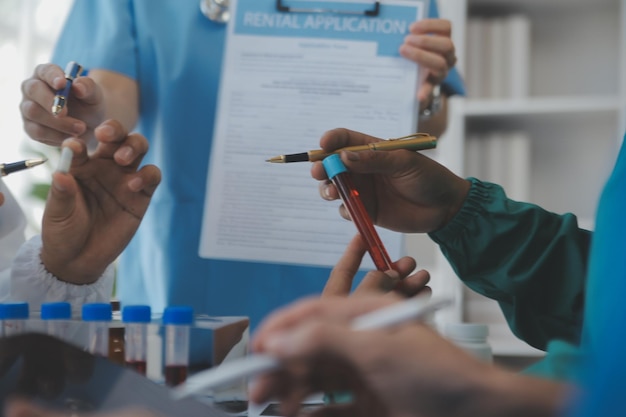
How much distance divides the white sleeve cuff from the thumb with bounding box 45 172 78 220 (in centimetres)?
7

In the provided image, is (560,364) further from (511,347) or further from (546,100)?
(546,100)

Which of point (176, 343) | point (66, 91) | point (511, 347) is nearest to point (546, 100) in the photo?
point (511, 347)

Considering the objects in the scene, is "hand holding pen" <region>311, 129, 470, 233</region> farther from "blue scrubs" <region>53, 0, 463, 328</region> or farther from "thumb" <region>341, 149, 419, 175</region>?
"blue scrubs" <region>53, 0, 463, 328</region>

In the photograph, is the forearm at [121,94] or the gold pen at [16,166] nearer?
the gold pen at [16,166]

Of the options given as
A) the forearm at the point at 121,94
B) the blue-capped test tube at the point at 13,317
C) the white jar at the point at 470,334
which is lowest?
the white jar at the point at 470,334

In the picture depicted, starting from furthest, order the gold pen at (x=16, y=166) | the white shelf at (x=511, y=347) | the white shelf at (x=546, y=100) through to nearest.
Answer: the white shelf at (x=546, y=100) < the white shelf at (x=511, y=347) < the gold pen at (x=16, y=166)

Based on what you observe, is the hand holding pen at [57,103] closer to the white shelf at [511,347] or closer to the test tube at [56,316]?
the test tube at [56,316]

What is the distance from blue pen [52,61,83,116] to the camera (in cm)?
85

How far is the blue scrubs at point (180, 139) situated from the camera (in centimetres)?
112

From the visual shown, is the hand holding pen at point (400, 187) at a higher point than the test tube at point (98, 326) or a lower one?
higher

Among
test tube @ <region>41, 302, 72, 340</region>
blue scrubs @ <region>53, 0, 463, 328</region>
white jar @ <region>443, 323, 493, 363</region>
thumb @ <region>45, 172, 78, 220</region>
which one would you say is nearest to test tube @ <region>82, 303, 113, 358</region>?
test tube @ <region>41, 302, 72, 340</region>

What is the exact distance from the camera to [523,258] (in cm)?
80

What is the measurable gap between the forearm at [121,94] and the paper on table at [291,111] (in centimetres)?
14

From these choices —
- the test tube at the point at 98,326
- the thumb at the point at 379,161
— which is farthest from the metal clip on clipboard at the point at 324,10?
the test tube at the point at 98,326
